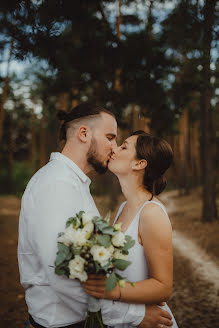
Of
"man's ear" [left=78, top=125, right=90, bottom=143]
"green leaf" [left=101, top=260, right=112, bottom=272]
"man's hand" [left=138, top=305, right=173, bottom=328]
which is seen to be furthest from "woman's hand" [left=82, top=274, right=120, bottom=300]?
"man's ear" [left=78, top=125, right=90, bottom=143]

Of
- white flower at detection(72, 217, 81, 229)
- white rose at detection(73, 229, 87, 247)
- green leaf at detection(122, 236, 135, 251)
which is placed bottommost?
green leaf at detection(122, 236, 135, 251)

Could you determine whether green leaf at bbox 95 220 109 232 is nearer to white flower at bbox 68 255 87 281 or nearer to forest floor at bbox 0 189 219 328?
white flower at bbox 68 255 87 281

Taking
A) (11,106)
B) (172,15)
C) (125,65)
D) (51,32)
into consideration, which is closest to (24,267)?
(51,32)

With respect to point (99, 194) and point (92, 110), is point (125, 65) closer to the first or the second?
point (92, 110)

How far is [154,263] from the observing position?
6.14ft

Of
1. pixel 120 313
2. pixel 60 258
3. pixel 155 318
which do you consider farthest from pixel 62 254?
pixel 155 318

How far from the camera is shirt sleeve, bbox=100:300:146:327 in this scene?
66.4 inches

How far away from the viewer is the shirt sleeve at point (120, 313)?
1686mm

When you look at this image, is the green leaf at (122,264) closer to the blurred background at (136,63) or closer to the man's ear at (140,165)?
the man's ear at (140,165)

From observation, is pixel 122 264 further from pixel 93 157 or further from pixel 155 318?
pixel 93 157

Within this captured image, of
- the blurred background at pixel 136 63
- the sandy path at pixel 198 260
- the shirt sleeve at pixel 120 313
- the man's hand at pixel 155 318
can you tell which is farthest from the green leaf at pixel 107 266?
the sandy path at pixel 198 260

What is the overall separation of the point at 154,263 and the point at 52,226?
0.78m

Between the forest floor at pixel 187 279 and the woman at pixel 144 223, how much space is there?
9.08ft

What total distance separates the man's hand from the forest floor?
8.75 feet
